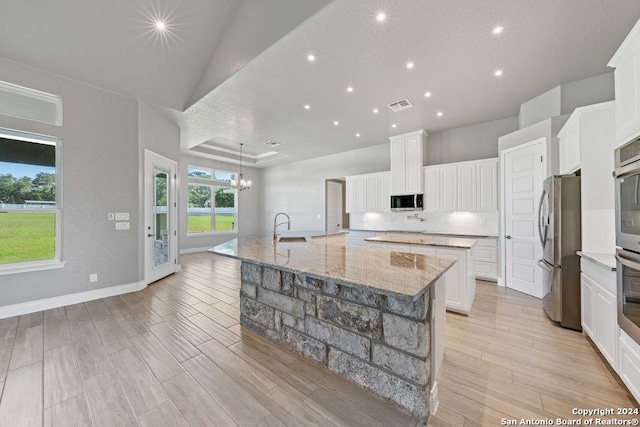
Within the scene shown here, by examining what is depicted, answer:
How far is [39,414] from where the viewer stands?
1499mm

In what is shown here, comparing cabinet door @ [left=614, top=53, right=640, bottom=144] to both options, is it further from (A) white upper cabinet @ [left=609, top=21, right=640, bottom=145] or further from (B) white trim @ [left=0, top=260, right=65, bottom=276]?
(B) white trim @ [left=0, top=260, right=65, bottom=276]

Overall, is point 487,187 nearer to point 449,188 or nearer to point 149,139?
point 449,188

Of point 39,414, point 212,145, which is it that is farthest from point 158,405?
point 212,145

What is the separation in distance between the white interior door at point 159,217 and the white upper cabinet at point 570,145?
5927 millimetres

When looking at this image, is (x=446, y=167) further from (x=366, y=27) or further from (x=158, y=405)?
(x=158, y=405)

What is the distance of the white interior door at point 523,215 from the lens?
3.57 meters

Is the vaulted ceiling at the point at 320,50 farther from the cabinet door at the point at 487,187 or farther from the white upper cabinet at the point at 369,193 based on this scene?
the white upper cabinet at the point at 369,193

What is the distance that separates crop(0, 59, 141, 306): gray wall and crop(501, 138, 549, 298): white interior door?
6237mm

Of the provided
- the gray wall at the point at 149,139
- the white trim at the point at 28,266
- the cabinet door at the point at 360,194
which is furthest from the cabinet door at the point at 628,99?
the white trim at the point at 28,266

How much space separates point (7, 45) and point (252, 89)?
2751mm

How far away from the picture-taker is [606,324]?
1926 millimetres

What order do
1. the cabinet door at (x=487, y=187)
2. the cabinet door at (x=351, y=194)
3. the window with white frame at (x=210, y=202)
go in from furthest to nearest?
the window with white frame at (x=210, y=202), the cabinet door at (x=351, y=194), the cabinet door at (x=487, y=187)

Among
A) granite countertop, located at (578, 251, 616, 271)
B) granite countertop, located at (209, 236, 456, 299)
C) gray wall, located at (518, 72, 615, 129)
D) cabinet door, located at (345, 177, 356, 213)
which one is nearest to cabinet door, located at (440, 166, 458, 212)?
gray wall, located at (518, 72, 615, 129)

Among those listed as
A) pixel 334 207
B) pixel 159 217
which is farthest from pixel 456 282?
pixel 334 207
